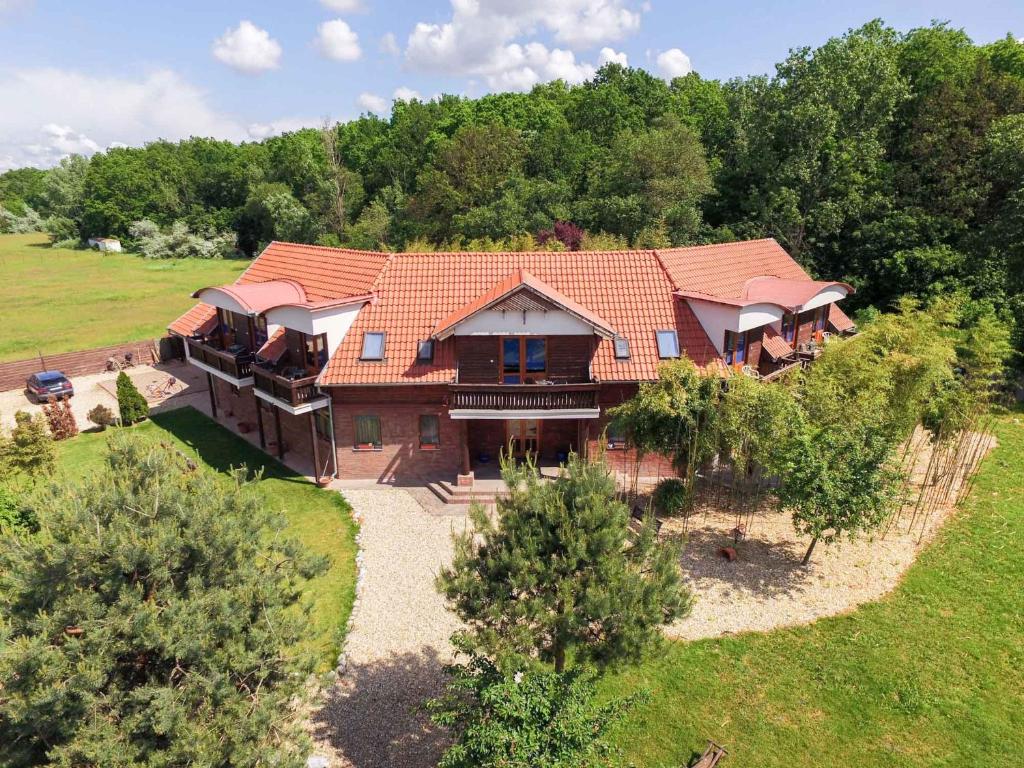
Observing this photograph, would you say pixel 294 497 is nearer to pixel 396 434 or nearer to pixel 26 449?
pixel 396 434

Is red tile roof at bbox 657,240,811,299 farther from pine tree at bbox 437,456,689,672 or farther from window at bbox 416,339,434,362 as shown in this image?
pine tree at bbox 437,456,689,672

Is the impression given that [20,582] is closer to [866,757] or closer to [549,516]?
[549,516]

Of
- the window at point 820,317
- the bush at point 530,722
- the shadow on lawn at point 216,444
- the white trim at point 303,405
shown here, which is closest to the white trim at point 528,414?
the white trim at point 303,405

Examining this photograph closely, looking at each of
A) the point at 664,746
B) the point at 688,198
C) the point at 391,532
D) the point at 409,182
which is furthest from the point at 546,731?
the point at 409,182

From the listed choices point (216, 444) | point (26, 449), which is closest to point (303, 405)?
point (216, 444)

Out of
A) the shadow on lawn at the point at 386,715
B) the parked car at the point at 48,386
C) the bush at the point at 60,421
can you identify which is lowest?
the shadow on lawn at the point at 386,715

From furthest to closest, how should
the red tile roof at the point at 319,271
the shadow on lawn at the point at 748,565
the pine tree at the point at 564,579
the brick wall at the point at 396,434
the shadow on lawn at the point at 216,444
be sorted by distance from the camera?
the red tile roof at the point at 319,271
the shadow on lawn at the point at 216,444
the brick wall at the point at 396,434
the shadow on lawn at the point at 748,565
the pine tree at the point at 564,579

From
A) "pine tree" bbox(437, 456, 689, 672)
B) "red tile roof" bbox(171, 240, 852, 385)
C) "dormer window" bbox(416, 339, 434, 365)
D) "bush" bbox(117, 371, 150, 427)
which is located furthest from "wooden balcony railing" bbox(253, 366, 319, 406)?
"pine tree" bbox(437, 456, 689, 672)

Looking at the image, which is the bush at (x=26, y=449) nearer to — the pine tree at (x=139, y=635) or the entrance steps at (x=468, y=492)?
the entrance steps at (x=468, y=492)
